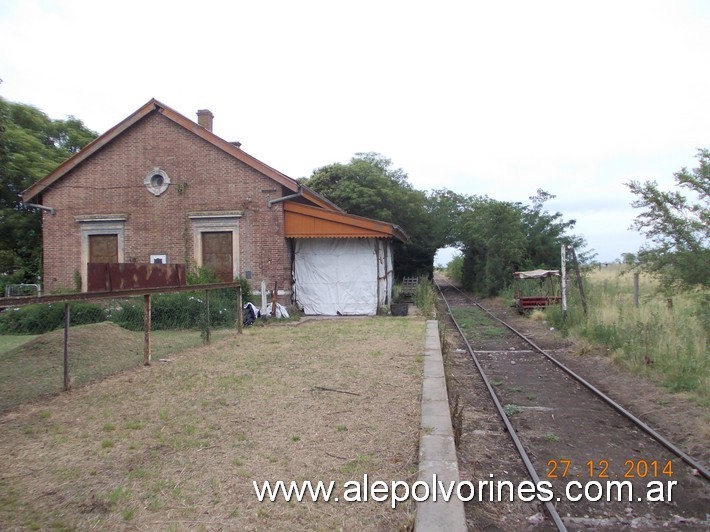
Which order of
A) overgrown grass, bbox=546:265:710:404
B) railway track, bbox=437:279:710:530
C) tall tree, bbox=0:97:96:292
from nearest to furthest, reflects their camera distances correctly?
1. railway track, bbox=437:279:710:530
2. overgrown grass, bbox=546:265:710:404
3. tall tree, bbox=0:97:96:292

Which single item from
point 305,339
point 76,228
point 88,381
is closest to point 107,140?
point 76,228

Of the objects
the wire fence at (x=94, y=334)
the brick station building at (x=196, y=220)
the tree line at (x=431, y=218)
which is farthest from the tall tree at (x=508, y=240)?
the wire fence at (x=94, y=334)

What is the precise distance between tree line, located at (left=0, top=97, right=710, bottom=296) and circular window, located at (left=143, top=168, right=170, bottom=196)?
3.51 m

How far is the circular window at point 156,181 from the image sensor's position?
16.2 m

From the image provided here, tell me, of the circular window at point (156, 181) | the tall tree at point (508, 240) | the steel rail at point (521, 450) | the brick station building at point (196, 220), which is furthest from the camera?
the tall tree at point (508, 240)

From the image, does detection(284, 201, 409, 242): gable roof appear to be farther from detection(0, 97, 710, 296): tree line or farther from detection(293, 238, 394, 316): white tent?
detection(0, 97, 710, 296): tree line

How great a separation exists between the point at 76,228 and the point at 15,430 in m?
13.2

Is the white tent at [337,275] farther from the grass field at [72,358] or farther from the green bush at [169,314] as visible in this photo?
the grass field at [72,358]

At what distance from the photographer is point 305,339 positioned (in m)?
10.9

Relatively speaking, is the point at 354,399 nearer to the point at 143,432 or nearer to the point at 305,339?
the point at 143,432

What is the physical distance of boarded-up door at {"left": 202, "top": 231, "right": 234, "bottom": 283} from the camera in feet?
52.6

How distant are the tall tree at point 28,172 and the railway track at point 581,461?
57.3ft

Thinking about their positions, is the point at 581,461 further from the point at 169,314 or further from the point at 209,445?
the point at 169,314

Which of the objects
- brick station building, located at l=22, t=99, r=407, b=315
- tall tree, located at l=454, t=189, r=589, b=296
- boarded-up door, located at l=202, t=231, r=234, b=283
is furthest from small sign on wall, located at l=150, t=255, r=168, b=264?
tall tree, located at l=454, t=189, r=589, b=296
